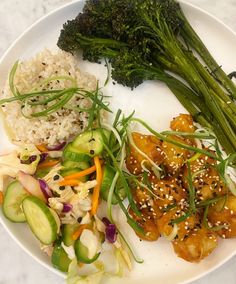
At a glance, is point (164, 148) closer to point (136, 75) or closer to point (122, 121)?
point (122, 121)

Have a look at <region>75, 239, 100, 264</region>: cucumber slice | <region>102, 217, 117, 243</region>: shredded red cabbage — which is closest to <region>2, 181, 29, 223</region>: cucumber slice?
<region>75, 239, 100, 264</region>: cucumber slice

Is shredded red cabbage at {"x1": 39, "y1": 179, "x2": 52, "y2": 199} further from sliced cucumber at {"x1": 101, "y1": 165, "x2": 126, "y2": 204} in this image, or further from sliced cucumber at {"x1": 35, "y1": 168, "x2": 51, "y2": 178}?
sliced cucumber at {"x1": 101, "y1": 165, "x2": 126, "y2": 204}

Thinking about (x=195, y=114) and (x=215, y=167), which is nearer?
(x=215, y=167)

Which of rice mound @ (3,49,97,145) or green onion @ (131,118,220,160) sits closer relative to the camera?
green onion @ (131,118,220,160)

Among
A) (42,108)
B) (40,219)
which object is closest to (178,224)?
(40,219)

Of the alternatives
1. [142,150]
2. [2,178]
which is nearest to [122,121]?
[142,150]

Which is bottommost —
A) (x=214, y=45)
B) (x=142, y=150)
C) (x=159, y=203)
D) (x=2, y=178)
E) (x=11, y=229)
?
(x=11, y=229)
